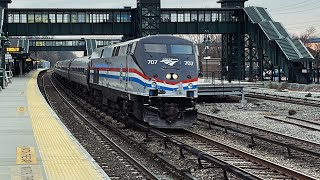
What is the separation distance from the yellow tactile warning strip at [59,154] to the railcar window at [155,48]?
417 cm

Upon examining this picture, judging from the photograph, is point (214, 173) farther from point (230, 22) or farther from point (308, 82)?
point (230, 22)

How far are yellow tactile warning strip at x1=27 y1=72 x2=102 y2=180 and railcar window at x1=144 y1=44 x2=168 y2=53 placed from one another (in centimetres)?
417

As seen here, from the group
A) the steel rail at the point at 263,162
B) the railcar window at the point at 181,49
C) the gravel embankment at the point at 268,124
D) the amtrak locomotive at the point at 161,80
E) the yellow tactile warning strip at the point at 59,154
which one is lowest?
the gravel embankment at the point at 268,124

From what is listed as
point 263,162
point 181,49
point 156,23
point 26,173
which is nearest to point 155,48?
point 181,49

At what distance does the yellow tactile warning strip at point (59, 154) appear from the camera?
28.3 feet

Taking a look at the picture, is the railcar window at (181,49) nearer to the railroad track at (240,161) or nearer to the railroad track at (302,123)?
the railroad track at (240,161)

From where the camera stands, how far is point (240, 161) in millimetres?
12672

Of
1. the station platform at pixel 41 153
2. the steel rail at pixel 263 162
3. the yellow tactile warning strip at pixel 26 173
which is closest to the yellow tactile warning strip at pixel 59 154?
the station platform at pixel 41 153

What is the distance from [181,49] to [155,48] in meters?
0.98

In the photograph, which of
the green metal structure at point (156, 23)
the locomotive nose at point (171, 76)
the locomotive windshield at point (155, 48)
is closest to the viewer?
the locomotive nose at point (171, 76)

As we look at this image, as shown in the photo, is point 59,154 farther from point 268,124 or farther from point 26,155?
point 268,124

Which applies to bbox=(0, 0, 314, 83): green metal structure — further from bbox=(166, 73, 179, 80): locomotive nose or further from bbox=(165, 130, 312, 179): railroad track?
bbox=(165, 130, 312, 179): railroad track

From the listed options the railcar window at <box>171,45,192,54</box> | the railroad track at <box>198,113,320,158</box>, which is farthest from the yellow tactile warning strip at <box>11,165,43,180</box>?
the railcar window at <box>171,45,192,54</box>

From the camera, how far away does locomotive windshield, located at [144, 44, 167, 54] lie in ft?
58.8
